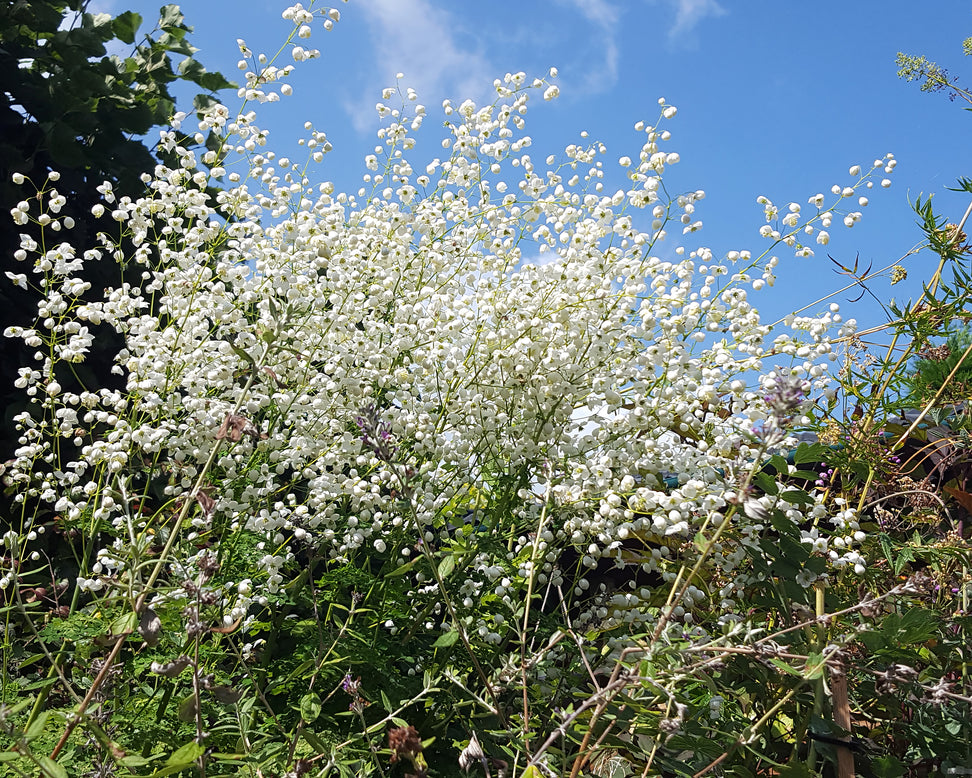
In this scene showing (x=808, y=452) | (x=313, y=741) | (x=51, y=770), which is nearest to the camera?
(x=51, y=770)

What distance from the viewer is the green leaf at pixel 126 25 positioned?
14.2ft

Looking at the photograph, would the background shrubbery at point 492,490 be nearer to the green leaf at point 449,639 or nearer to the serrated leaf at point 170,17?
the green leaf at point 449,639

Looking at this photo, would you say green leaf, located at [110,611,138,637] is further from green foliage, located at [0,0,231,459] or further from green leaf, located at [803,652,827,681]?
green foliage, located at [0,0,231,459]

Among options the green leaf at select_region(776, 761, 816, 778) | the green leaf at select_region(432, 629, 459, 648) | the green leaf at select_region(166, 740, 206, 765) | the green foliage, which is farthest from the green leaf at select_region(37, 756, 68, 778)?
Result: the green foliage

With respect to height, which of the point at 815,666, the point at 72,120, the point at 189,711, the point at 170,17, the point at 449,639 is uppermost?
the point at 170,17

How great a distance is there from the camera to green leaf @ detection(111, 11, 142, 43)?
4336mm

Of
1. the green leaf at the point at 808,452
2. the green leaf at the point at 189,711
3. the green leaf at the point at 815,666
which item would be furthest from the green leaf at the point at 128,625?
the green leaf at the point at 808,452

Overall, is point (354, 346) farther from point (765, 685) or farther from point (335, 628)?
point (765, 685)

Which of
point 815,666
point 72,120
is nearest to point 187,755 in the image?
point 815,666

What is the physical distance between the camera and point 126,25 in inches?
172

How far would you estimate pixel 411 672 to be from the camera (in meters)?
2.05

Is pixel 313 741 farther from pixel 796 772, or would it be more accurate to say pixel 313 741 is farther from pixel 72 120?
pixel 72 120

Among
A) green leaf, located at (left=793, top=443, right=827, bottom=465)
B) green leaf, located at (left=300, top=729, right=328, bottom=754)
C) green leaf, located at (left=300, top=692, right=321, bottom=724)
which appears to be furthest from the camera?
green leaf, located at (left=793, top=443, right=827, bottom=465)

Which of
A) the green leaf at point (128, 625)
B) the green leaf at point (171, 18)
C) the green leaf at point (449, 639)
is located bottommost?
the green leaf at point (128, 625)
